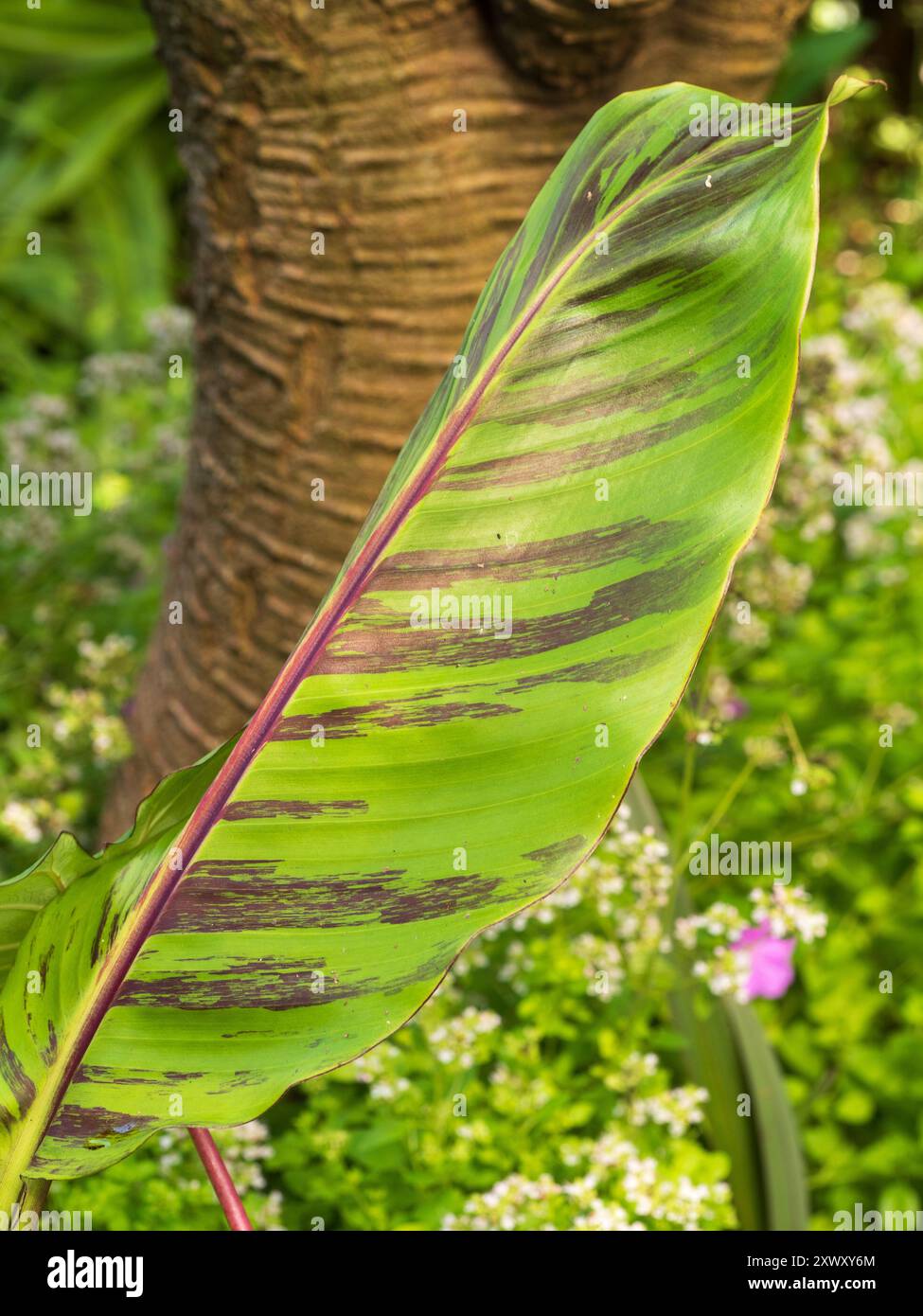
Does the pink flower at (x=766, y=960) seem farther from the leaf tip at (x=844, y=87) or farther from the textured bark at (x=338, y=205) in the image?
the leaf tip at (x=844, y=87)

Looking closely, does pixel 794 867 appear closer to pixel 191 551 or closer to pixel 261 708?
pixel 191 551

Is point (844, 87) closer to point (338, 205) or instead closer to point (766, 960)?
point (338, 205)

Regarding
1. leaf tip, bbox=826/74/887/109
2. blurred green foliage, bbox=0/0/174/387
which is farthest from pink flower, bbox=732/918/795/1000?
blurred green foliage, bbox=0/0/174/387

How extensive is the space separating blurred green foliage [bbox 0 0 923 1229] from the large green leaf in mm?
282

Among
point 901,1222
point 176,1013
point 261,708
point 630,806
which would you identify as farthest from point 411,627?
point 901,1222

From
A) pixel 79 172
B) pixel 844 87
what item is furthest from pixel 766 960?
pixel 79 172

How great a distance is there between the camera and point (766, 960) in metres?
1.25

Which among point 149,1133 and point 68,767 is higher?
point 68,767

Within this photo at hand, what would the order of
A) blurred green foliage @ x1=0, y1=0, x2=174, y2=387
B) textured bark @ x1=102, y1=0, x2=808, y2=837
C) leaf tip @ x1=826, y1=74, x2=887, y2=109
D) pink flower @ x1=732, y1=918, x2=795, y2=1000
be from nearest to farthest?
leaf tip @ x1=826, y1=74, x2=887, y2=109 < textured bark @ x1=102, y1=0, x2=808, y2=837 < pink flower @ x1=732, y1=918, x2=795, y2=1000 < blurred green foliage @ x1=0, y1=0, x2=174, y2=387

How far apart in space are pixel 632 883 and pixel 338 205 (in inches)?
28.8

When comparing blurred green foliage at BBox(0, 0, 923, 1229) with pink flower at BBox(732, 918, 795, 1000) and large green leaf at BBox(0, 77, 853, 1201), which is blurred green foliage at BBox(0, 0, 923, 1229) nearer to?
pink flower at BBox(732, 918, 795, 1000)

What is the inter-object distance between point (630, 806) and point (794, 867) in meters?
0.46

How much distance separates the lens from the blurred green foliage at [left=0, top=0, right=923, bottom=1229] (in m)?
1.08

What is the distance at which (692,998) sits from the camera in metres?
1.26
